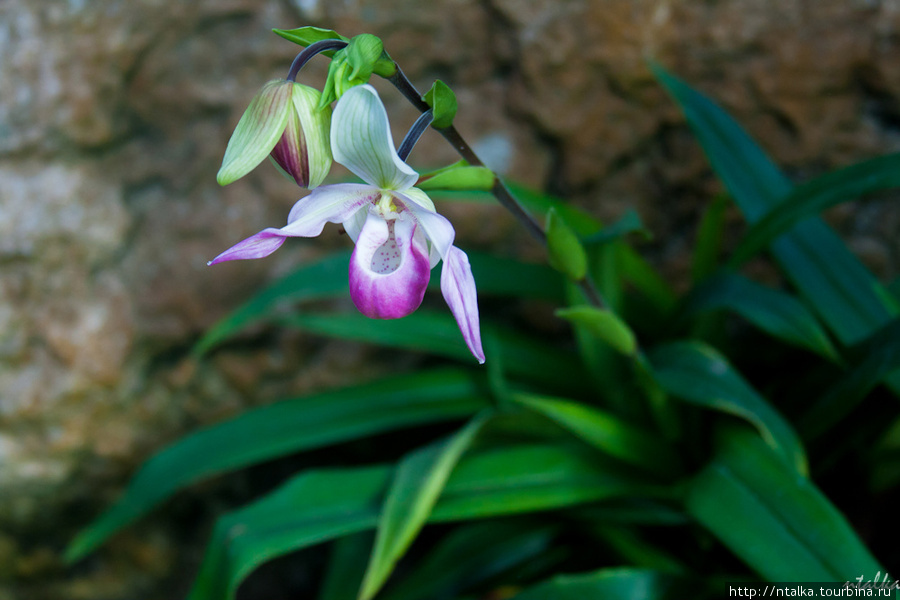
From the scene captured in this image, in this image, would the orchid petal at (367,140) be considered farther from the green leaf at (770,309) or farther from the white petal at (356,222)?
the green leaf at (770,309)

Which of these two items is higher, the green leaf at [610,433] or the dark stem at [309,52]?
the dark stem at [309,52]

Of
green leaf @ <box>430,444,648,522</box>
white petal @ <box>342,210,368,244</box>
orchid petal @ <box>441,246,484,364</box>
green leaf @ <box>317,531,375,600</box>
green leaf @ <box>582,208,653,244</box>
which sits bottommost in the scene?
green leaf @ <box>317,531,375,600</box>

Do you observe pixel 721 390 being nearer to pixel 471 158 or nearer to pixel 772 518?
pixel 772 518

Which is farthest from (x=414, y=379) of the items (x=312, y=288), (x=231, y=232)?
(x=231, y=232)

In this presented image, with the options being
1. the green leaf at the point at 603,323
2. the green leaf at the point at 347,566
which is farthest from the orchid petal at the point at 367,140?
the green leaf at the point at 347,566

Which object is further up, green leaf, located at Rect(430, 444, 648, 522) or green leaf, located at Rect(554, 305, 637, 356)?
green leaf, located at Rect(554, 305, 637, 356)

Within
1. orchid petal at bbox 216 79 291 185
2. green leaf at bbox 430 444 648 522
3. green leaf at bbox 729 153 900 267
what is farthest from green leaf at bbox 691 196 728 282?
orchid petal at bbox 216 79 291 185

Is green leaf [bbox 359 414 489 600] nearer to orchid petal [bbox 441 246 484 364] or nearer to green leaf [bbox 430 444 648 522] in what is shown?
green leaf [bbox 430 444 648 522]
